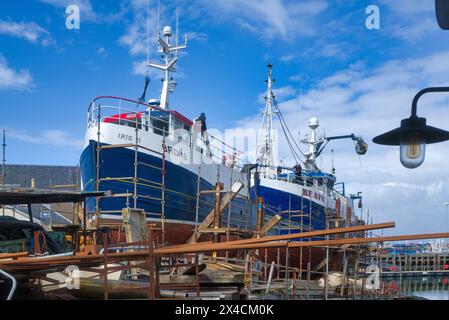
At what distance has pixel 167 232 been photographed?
19.5 metres

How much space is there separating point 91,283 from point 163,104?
16904mm

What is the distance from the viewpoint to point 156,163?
765 inches

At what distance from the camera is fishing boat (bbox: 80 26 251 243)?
60.0 ft

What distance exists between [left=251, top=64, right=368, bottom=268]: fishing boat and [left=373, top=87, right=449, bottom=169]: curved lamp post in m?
20.3

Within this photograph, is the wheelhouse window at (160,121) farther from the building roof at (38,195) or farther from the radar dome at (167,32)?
the building roof at (38,195)

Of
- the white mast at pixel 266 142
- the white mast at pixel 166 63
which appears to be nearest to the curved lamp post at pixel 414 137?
the white mast at pixel 166 63

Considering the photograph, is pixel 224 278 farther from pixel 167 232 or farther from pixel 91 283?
pixel 167 232

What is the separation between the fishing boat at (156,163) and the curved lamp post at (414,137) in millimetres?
12819

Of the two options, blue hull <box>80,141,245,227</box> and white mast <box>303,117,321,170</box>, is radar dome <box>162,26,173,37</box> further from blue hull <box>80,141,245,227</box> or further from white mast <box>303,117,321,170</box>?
white mast <box>303,117,321,170</box>

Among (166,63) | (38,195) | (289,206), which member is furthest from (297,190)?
(38,195)

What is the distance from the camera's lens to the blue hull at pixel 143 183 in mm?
18359

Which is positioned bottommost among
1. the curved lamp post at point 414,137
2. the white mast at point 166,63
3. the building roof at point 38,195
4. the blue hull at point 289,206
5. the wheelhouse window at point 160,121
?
the blue hull at point 289,206

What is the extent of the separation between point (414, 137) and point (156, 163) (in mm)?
15445
